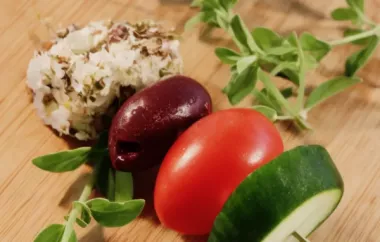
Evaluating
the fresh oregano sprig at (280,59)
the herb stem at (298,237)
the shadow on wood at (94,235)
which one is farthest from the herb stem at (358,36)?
the shadow on wood at (94,235)

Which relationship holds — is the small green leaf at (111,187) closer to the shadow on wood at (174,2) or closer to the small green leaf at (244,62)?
the small green leaf at (244,62)

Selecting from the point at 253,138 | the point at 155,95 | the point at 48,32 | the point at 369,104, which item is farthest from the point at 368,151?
the point at 48,32

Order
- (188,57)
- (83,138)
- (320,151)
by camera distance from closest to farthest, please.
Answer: (320,151), (83,138), (188,57)

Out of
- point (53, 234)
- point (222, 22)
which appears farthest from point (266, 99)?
point (53, 234)

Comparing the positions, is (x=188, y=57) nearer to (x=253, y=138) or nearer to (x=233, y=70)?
(x=233, y=70)

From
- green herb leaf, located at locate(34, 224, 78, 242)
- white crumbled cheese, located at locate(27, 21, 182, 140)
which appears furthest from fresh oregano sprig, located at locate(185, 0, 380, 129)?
green herb leaf, located at locate(34, 224, 78, 242)
